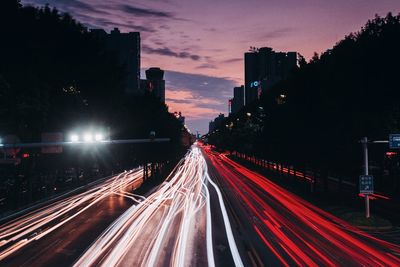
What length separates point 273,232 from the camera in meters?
28.6

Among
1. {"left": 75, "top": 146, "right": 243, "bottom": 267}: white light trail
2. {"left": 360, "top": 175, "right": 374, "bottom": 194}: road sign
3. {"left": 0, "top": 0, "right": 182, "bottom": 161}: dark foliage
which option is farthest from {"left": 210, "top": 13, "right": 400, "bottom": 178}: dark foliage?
{"left": 0, "top": 0, "right": 182, "bottom": 161}: dark foliage

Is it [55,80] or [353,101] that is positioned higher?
[55,80]

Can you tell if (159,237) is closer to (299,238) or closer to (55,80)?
(299,238)

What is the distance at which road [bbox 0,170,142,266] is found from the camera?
75.9 ft

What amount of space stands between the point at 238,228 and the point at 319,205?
12925mm

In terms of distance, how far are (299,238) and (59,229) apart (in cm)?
1624

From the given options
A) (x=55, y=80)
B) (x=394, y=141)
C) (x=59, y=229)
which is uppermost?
(x=55, y=80)

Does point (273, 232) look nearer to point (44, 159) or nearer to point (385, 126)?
point (385, 126)

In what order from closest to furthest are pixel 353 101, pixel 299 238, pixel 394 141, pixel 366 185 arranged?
pixel 299 238, pixel 394 141, pixel 366 185, pixel 353 101

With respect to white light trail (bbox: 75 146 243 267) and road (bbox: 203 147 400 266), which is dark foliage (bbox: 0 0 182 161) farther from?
road (bbox: 203 147 400 266)

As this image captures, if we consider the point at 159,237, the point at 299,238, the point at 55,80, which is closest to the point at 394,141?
the point at 299,238

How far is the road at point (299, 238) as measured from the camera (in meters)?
22.0

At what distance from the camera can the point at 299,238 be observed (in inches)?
1053

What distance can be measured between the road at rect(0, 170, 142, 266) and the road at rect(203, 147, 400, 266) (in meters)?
9.67
